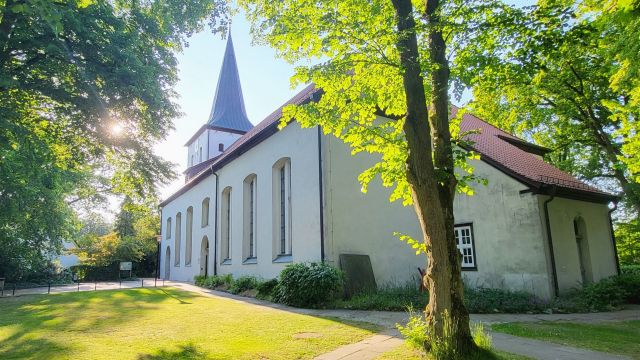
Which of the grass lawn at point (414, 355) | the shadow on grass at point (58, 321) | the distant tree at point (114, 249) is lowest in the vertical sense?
the grass lawn at point (414, 355)

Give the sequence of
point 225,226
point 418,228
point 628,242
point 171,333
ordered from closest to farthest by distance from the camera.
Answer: point 171,333 → point 418,228 → point 225,226 → point 628,242

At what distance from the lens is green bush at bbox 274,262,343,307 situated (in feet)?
39.4

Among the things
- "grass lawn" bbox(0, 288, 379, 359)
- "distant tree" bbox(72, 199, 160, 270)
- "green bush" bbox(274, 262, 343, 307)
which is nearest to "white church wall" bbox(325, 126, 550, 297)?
"green bush" bbox(274, 262, 343, 307)

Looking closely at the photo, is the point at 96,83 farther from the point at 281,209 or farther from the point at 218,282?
the point at 218,282

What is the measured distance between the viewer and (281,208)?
56.1ft

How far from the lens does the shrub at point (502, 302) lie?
11219mm

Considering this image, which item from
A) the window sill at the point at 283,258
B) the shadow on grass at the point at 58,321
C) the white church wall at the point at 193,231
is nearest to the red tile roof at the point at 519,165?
the window sill at the point at 283,258

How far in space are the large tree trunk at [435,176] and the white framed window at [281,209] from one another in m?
10.5

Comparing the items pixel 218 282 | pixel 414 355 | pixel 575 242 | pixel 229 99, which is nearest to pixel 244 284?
pixel 218 282

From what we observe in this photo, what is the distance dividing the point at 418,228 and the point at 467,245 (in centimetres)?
210

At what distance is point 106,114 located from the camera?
11.6 m

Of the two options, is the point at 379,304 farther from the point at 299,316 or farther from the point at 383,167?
the point at 383,167

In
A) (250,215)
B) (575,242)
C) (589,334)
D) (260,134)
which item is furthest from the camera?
(250,215)

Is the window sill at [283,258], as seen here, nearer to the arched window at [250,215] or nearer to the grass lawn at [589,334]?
the arched window at [250,215]
